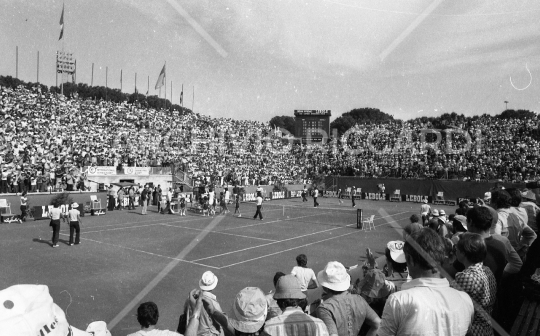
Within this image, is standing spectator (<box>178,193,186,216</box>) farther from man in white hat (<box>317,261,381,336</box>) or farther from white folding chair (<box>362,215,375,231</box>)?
man in white hat (<box>317,261,381,336</box>)

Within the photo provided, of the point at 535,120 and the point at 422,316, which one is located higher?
the point at 535,120

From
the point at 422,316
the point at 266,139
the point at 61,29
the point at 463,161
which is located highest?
the point at 61,29

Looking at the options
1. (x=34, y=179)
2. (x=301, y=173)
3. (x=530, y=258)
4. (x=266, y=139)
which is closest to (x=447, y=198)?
(x=301, y=173)

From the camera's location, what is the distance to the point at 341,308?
3.74 meters

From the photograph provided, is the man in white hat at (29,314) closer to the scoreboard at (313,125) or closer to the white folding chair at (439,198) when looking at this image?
the white folding chair at (439,198)

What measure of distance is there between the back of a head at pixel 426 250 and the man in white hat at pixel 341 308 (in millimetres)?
889

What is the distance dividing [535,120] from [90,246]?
1860 inches

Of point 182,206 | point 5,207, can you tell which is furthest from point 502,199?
point 5,207

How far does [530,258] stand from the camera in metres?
3.90

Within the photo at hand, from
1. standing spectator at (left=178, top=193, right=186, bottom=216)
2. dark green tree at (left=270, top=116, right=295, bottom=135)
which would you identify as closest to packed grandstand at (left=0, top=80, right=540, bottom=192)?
standing spectator at (left=178, top=193, right=186, bottom=216)

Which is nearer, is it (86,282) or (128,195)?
(86,282)

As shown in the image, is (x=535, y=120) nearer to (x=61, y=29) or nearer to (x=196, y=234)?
(x=196, y=234)

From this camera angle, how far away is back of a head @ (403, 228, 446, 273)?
306cm

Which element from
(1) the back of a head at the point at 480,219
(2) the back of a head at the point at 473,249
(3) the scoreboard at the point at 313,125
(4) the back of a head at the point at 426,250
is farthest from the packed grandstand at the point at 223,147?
(4) the back of a head at the point at 426,250
